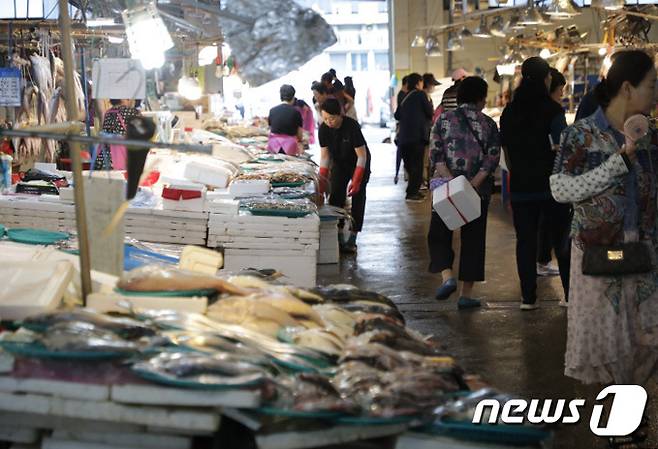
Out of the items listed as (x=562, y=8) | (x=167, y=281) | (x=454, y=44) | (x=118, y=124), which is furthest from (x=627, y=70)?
(x=454, y=44)

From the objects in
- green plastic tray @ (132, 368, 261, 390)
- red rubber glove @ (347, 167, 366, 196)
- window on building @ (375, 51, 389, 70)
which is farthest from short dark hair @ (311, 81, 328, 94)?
window on building @ (375, 51, 389, 70)

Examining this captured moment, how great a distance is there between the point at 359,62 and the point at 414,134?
3032 centimetres

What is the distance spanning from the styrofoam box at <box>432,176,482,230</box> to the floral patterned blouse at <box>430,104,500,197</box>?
0.20 m

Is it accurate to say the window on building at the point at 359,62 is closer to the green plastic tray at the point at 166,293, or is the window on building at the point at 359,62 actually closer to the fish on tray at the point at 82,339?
the green plastic tray at the point at 166,293

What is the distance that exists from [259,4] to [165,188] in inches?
131

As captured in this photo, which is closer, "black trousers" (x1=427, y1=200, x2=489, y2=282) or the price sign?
"black trousers" (x1=427, y1=200, x2=489, y2=282)

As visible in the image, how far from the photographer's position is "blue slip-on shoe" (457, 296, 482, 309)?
27.6 ft

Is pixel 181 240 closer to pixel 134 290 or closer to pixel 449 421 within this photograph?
pixel 134 290

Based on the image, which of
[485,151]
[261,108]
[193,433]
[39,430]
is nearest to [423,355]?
[193,433]

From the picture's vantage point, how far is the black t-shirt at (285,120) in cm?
1306

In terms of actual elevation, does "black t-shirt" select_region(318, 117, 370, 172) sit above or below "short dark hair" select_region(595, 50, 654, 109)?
below

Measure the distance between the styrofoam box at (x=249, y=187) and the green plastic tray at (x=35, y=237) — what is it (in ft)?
7.23

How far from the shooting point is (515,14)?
1941 centimetres

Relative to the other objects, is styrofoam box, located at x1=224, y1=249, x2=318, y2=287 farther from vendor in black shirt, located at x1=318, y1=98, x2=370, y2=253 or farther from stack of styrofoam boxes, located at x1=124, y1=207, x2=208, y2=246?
vendor in black shirt, located at x1=318, y1=98, x2=370, y2=253
